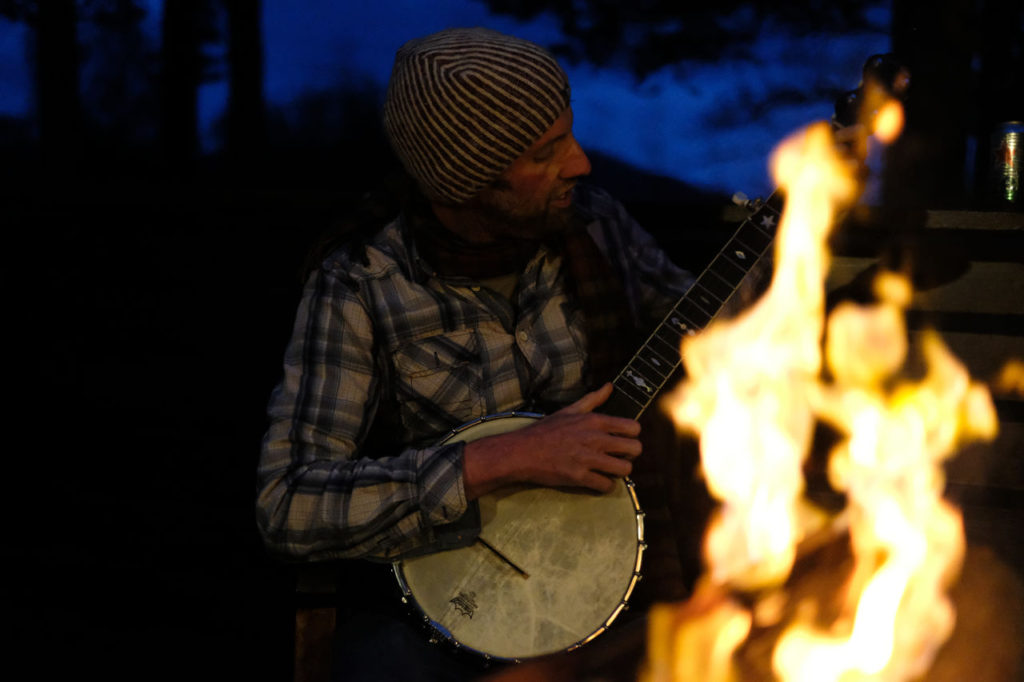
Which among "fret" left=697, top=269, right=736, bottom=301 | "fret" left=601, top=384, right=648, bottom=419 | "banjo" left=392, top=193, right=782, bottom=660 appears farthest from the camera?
"fret" left=697, top=269, right=736, bottom=301

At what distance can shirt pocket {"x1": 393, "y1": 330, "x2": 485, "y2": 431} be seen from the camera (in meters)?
2.32

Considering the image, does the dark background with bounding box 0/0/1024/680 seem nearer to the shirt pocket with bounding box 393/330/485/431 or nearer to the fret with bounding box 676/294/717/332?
the fret with bounding box 676/294/717/332

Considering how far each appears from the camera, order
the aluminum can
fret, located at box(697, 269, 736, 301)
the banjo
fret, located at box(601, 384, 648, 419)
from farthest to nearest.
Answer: the aluminum can < fret, located at box(697, 269, 736, 301) < fret, located at box(601, 384, 648, 419) < the banjo

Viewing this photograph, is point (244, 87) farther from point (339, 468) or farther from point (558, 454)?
point (558, 454)

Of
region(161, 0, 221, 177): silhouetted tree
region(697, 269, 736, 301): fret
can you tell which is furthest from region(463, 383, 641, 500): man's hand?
region(161, 0, 221, 177): silhouetted tree

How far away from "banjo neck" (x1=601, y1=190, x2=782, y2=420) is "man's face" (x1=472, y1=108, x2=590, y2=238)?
41 centimetres

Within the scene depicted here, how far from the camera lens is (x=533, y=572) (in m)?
2.08

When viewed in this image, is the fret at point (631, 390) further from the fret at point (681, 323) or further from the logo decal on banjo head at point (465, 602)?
the logo decal on banjo head at point (465, 602)

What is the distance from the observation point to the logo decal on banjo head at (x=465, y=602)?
2031 mm

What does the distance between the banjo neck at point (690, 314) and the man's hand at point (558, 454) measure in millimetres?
158

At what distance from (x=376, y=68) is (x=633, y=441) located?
1851mm

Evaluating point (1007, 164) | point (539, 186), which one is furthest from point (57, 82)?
point (1007, 164)

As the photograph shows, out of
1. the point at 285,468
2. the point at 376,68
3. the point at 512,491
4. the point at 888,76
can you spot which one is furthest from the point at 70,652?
the point at 888,76

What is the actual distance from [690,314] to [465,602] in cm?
94
